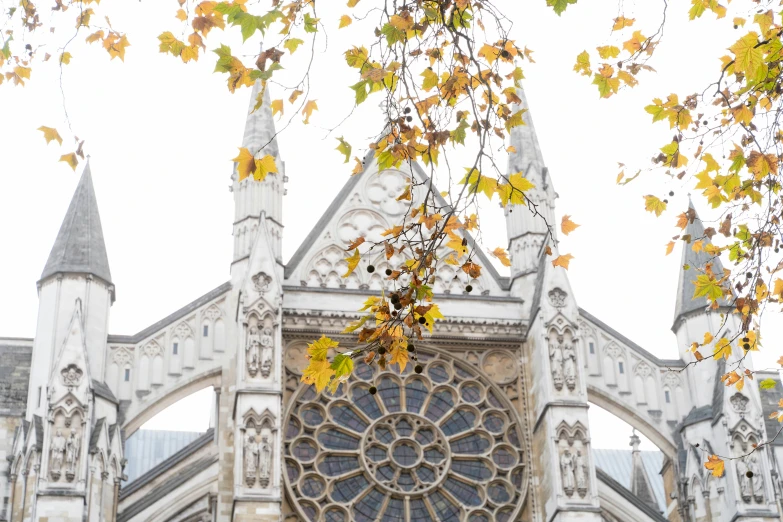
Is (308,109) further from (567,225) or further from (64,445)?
(64,445)

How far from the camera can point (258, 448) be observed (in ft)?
74.6

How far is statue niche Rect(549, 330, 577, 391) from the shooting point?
80.2 feet

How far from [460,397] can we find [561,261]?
483 inches

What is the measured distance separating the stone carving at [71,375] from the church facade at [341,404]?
0.02m

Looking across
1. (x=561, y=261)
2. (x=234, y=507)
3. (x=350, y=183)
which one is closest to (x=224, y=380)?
(x=234, y=507)

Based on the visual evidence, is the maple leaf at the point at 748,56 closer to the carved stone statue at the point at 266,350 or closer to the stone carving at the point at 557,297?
the carved stone statue at the point at 266,350

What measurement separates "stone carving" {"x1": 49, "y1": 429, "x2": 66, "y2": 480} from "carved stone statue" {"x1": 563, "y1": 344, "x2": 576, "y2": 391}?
29.6 feet

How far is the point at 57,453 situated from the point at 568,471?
880 centimetres

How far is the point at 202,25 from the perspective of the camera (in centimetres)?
1169

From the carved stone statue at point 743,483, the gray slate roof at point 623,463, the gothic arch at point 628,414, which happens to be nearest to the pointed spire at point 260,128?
the gothic arch at point 628,414

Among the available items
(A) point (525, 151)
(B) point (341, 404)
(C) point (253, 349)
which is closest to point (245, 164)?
(C) point (253, 349)

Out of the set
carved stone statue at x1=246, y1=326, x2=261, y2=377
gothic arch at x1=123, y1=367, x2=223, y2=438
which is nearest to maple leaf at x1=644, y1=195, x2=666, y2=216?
carved stone statue at x1=246, y1=326, x2=261, y2=377

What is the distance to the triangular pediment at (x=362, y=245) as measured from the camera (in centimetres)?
2669

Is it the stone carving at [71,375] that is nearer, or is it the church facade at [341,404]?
the church facade at [341,404]
